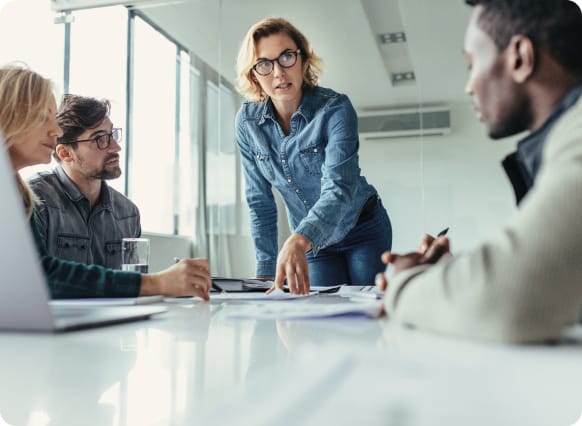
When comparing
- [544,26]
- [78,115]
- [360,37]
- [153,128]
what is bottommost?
[544,26]

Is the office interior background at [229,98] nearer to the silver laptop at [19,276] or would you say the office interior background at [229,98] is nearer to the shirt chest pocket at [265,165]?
the shirt chest pocket at [265,165]

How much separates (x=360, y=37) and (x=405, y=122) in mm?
634

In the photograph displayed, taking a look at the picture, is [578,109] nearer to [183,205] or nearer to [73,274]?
[73,274]

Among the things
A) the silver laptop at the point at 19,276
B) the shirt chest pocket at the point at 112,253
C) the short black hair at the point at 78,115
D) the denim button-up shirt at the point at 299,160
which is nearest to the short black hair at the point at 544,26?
the silver laptop at the point at 19,276

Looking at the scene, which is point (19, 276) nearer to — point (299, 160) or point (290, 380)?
point (290, 380)

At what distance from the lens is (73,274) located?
2.93 feet

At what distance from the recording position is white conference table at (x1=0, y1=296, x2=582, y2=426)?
252 mm

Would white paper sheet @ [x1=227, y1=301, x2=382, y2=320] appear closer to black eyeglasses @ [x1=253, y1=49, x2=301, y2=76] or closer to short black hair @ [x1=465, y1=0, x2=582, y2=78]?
short black hair @ [x1=465, y1=0, x2=582, y2=78]

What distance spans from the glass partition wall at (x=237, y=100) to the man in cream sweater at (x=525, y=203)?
2933 mm

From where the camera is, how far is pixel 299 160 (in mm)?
1461

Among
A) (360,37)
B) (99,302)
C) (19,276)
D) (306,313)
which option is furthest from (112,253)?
(360,37)

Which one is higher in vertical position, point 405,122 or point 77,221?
point 405,122

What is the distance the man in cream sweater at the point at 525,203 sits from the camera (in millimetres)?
361

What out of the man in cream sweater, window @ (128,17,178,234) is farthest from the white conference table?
window @ (128,17,178,234)
